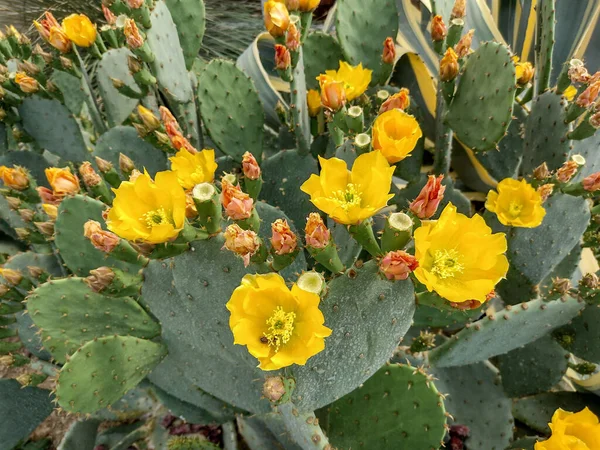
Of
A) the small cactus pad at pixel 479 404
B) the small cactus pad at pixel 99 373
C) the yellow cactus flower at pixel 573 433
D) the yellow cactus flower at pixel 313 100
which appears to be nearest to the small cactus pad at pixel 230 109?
the yellow cactus flower at pixel 313 100

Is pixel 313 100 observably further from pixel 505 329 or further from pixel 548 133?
pixel 505 329

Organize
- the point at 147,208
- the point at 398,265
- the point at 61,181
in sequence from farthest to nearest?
1. the point at 61,181
2. the point at 147,208
3. the point at 398,265

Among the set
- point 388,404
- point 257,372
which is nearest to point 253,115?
point 257,372

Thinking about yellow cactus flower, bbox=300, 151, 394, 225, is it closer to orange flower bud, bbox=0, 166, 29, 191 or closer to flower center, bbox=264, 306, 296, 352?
flower center, bbox=264, 306, 296, 352

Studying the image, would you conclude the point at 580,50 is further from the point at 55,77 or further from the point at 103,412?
the point at 103,412

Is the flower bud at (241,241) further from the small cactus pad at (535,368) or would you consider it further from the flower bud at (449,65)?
the small cactus pad at (535,368)

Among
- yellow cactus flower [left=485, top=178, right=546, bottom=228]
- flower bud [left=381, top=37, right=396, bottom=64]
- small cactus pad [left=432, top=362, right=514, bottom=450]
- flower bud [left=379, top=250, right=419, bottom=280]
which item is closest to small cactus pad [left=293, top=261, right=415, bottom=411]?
flower bud [left=379, top=250, right=419, bottom=280]

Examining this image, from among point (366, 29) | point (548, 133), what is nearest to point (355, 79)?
point (366, 29)
